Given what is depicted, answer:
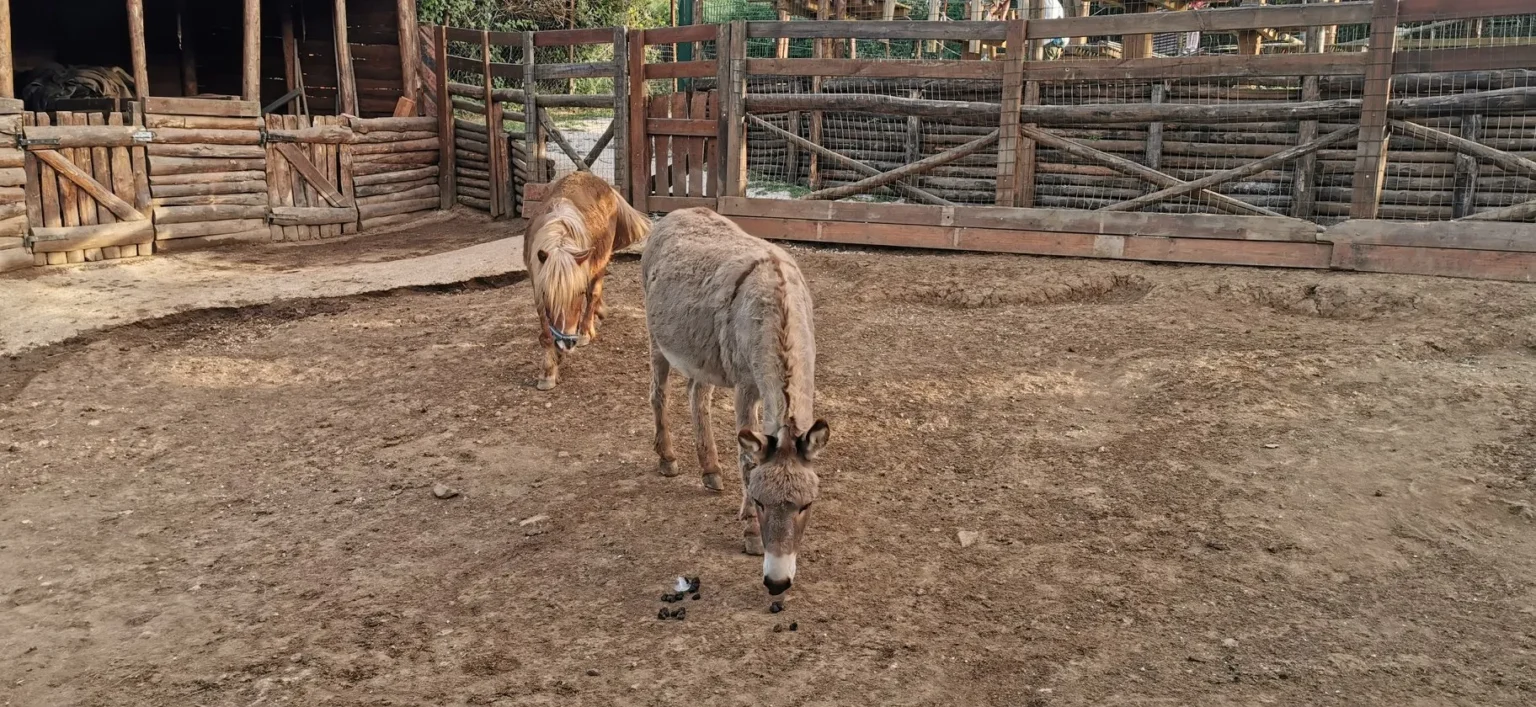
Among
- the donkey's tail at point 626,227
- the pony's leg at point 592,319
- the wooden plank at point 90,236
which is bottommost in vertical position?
the pony's leg at point 592,319

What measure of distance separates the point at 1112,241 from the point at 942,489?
541 centimetres

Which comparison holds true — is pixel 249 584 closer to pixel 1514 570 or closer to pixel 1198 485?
pixel 1198 485

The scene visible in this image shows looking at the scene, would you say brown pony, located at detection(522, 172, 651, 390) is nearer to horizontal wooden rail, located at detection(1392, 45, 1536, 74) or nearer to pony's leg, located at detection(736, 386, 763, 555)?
pony's leg, located at detection(736, 386, 763, 555)

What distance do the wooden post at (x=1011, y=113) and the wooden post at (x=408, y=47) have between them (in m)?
9.64

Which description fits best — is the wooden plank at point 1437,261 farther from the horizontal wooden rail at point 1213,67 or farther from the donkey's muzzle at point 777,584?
the donkey's muzzle at point 777,584

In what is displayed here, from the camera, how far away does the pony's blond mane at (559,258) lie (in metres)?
7.66

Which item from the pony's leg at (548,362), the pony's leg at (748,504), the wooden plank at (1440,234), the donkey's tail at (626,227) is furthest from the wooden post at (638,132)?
the pony's leg at (748,504)

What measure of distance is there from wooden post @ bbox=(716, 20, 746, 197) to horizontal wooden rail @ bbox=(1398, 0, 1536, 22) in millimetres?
6761

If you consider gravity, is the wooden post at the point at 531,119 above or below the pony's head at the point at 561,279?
above

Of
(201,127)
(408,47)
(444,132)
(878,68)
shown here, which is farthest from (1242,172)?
(408,47)

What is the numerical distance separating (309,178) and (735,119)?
244 inches

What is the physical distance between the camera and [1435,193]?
39.2 ft

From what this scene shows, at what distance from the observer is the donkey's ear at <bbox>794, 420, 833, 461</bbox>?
446 centimetres

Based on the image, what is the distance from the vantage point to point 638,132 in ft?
43.0
